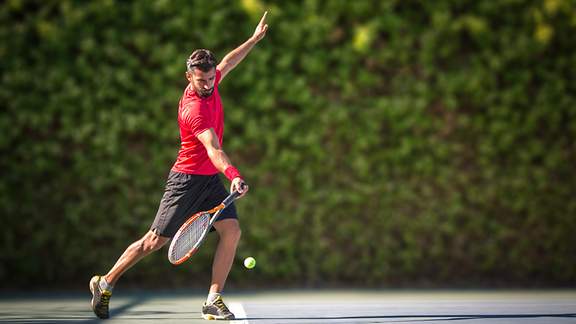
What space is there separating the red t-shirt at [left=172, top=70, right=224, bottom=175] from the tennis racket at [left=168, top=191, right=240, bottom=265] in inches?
19.0

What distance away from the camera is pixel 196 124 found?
7.26 metres

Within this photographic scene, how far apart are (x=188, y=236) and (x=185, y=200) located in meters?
0.44

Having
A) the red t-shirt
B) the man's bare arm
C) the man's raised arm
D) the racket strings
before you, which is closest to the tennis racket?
the racket strings

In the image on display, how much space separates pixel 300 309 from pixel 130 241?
2.60 m

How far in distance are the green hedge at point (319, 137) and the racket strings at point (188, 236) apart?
10.5ft

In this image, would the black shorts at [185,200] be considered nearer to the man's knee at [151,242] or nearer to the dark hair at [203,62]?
the man's knee at [151,242]

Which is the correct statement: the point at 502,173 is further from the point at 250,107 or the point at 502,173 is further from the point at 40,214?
the point at 40,214

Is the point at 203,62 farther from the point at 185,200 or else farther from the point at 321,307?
the point at 321,307

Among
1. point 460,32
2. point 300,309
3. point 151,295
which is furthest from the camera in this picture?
point 460,32

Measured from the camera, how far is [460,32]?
428 inches

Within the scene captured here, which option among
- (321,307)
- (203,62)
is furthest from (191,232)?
(321,307)

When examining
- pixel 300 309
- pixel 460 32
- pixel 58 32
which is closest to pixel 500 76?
pixel 460 32

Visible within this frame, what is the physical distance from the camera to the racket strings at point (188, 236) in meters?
7.22

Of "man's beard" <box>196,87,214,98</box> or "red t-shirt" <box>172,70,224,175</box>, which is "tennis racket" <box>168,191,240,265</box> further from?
"man's beard" <box>196,87,214,98</box>
